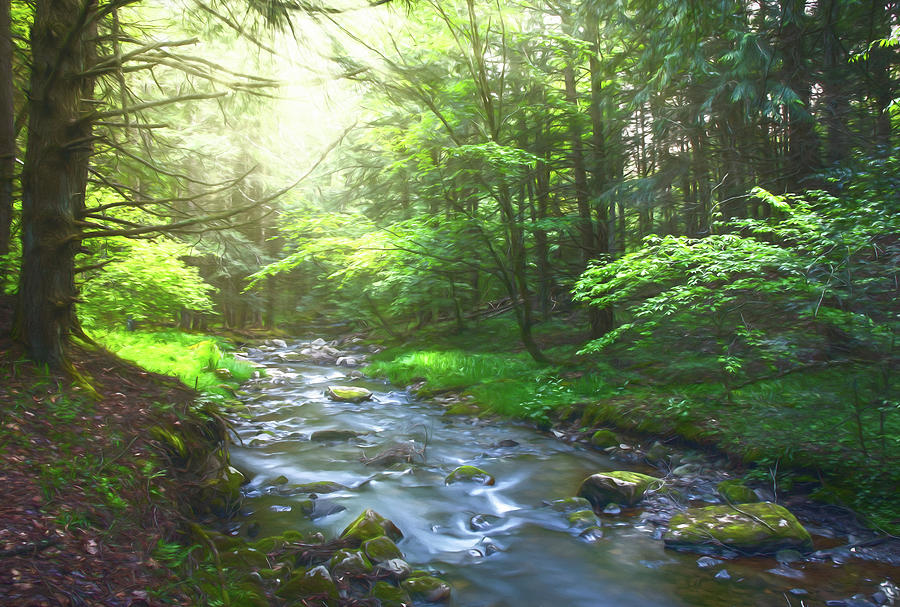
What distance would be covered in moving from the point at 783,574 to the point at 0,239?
886 centimetres

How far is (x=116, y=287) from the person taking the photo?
27.9 feet

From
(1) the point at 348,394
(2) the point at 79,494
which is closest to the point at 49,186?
(2) the point at 79,494

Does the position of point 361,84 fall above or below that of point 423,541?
above

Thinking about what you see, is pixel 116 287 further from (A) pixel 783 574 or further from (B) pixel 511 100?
(A) pixel 783 574

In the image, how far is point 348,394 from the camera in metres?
10.6

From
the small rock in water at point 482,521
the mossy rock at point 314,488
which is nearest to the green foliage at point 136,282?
the mossy rock at point 314,488

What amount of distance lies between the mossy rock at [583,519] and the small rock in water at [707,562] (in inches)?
39.5

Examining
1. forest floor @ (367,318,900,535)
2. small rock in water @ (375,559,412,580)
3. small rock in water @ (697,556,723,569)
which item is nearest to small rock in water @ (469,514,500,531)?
small rock in water @ (375,559,412,580)

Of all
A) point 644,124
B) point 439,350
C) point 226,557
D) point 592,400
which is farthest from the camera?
point 439,350

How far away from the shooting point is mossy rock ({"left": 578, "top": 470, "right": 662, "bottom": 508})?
5234 mm

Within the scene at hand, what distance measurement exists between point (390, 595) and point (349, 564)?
442 mm

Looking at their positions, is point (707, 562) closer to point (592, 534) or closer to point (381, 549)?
point (592, 534)

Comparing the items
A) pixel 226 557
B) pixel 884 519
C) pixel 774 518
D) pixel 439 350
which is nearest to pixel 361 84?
pixel 226 557

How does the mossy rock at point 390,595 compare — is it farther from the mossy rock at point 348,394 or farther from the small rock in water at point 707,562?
the mossy rock at point 348,394
